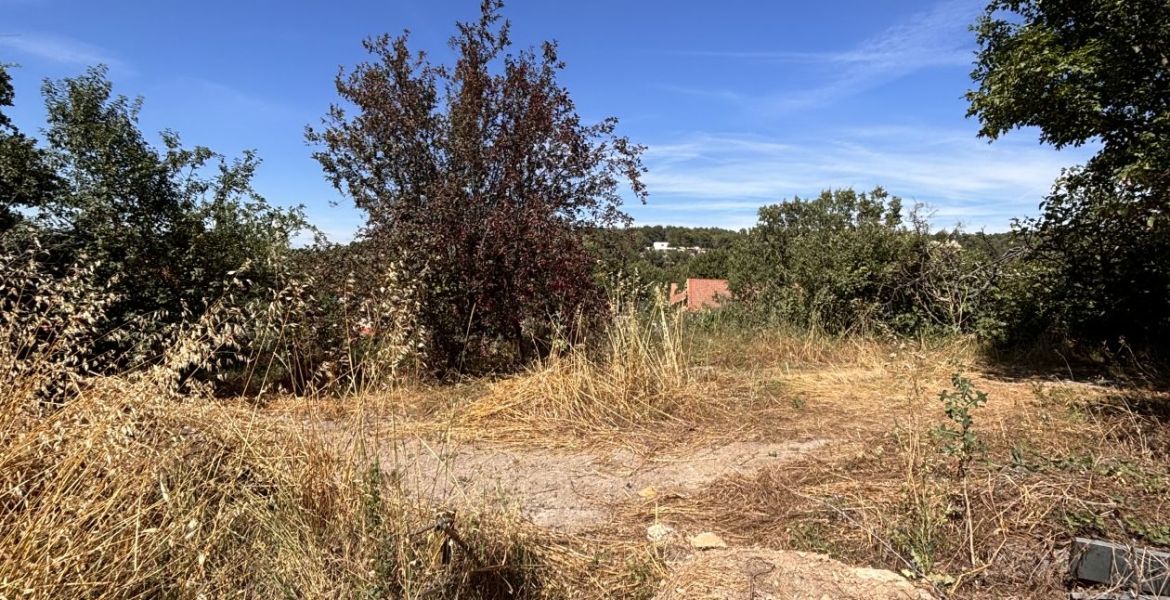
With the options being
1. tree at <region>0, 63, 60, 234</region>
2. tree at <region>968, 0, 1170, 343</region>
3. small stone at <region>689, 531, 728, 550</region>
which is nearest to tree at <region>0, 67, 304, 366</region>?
tree at <region>0, 63, 60, 234</region>

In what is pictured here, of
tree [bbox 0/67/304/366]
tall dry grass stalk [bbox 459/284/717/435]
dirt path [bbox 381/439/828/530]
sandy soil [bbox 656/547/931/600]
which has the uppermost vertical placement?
tree [bbox 0/67/304/366]

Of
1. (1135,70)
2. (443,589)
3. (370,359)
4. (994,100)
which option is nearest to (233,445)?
(370,359)

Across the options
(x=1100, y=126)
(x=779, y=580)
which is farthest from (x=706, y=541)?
(x=1100, y=126)

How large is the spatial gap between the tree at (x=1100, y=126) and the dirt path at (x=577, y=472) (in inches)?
144

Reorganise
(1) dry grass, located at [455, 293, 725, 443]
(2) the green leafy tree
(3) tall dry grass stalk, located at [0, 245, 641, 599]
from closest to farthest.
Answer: (3) tall dry grass stalk, located at [0, 245, 641, 599], (1) dry grass, located at [455, 293, 725, 443], (2) the green leafy tree

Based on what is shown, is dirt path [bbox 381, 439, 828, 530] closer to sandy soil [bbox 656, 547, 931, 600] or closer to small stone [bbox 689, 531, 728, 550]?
small stone [bbox 689, 531, 728, 550]

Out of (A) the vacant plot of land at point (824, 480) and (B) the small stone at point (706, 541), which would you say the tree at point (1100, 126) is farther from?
(B) the small stone at point (706, 541)

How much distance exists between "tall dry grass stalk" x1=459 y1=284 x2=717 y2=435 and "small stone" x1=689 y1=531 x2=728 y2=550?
1843 mm

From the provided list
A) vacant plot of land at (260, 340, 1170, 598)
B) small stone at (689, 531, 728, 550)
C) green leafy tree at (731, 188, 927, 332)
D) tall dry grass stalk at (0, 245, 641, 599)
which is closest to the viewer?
tall dry grass stalk at (0, 245, 641, 599)

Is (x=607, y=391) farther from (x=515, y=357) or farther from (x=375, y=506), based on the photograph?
(x=375, y=506)

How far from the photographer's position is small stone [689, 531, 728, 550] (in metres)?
2.78

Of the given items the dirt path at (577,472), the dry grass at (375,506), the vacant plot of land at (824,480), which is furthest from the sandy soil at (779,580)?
the dirt path at (577,472)

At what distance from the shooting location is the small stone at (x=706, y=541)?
2.78 metres

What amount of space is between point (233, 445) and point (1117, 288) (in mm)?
9197
